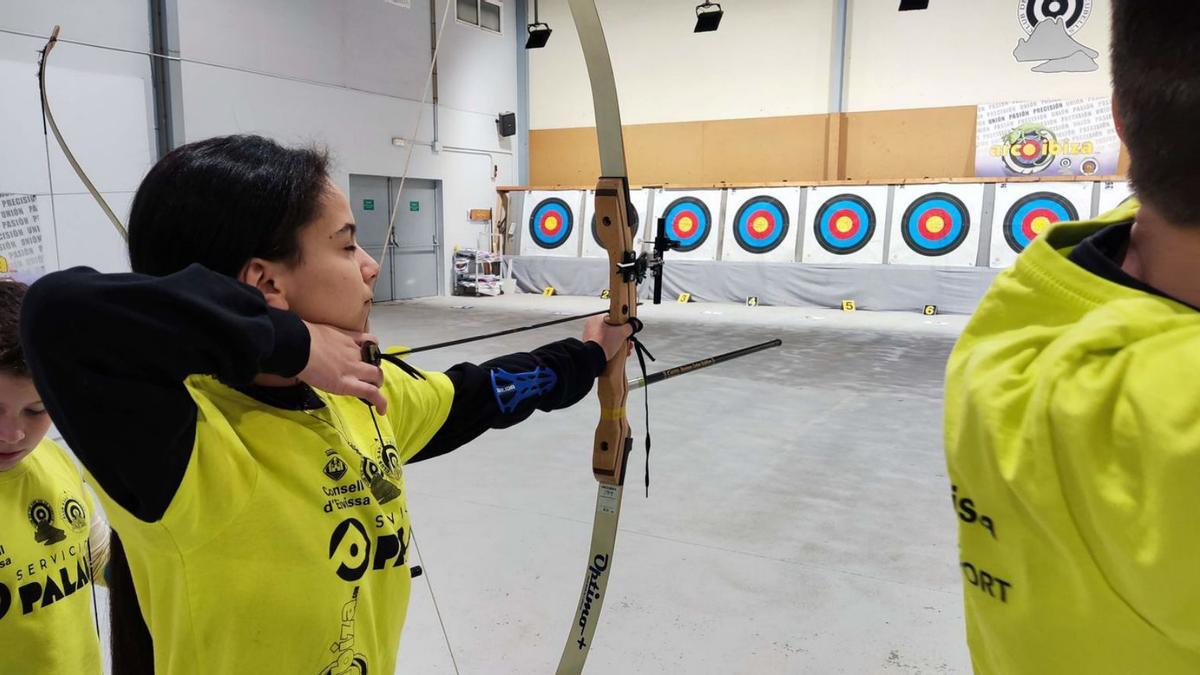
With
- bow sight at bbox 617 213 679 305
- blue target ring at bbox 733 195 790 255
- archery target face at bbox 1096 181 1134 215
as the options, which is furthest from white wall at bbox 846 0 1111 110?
bow sight at bbox 617 213 679 305

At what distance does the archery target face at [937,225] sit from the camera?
243 inches

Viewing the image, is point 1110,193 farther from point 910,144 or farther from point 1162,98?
point 1162,98

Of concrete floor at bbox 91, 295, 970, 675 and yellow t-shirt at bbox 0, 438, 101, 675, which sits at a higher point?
yellow t-shirt at bbox 0, 438, 101, 675

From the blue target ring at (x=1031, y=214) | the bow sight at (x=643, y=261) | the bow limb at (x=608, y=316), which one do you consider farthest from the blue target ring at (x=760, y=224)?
the bow limb at (x=608, y=316)

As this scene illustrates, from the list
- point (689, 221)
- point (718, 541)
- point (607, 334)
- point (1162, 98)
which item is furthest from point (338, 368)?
point (689, 221)

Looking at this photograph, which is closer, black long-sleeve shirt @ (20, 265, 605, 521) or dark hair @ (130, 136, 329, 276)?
black long-sleeve shirt @ (20, 265, 605, 521)

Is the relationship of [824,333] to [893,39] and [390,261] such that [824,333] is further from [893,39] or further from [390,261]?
[390,261]

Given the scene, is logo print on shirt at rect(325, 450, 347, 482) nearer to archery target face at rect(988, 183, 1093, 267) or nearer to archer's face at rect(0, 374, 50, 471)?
archer's face at rect(0, 374, 50, 471)

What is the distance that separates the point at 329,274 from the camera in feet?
2.10

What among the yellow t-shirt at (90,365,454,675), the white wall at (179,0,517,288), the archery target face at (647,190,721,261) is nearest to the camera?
the yellow t-shirt at (90,365,454,675)

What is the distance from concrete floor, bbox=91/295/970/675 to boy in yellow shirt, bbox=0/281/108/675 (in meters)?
0.68

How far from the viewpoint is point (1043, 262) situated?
36 centimetres

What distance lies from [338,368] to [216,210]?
0.14 meters

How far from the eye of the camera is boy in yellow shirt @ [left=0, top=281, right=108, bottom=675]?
2.40 feet
